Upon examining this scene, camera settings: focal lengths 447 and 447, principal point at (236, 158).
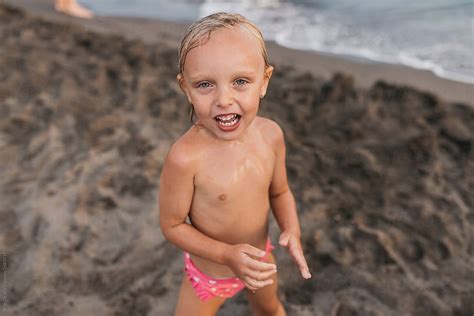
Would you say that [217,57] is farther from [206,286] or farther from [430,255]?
[430,255]

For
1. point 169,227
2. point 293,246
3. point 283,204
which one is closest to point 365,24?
point 283,204

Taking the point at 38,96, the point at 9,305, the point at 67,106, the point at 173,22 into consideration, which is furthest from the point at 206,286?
the point at 173,22

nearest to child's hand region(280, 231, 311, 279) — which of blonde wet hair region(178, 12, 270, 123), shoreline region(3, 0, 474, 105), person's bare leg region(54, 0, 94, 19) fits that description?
blonde wet hair region(178, 12, 270, 123)

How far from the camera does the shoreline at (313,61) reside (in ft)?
14.2

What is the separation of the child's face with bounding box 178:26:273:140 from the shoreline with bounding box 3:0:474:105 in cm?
309

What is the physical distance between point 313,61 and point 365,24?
1691 mm

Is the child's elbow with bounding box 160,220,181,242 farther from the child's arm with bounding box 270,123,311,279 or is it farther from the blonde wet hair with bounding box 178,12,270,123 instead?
the blonde wet hair with bounding box 178,12,270,123

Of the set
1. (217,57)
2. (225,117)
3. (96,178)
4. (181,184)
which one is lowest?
(96,178)

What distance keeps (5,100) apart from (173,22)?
301 centimetres

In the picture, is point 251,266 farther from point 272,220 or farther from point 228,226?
point 272,220

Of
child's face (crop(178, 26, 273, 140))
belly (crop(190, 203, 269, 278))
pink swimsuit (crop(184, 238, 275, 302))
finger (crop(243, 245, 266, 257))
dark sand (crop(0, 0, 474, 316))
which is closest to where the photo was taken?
child's face (crop(178, 26, 273, 140))

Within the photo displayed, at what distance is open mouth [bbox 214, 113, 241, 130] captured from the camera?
4.34 feet

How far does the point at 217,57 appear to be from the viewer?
4.12ft

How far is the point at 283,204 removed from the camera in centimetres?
178
